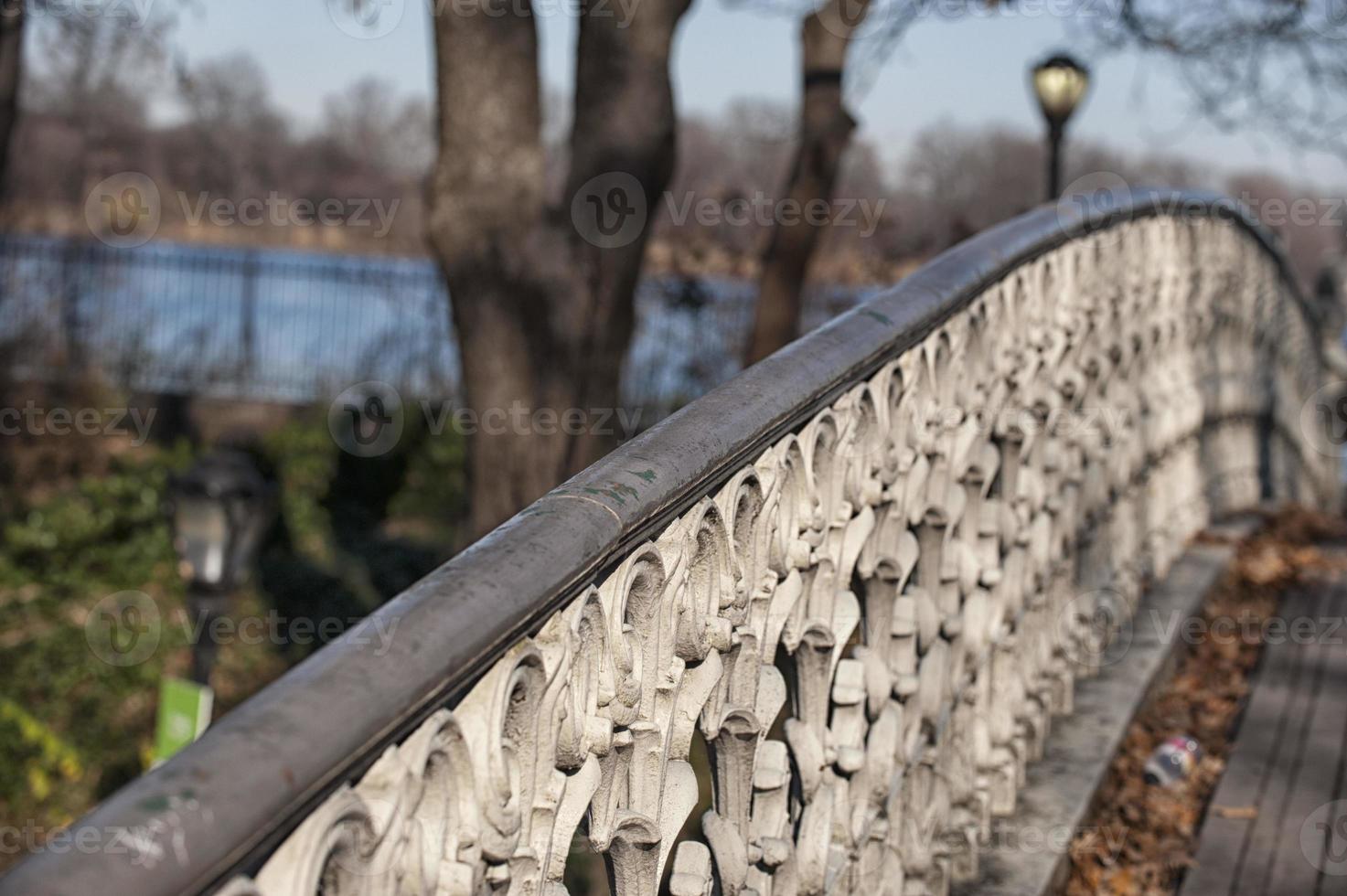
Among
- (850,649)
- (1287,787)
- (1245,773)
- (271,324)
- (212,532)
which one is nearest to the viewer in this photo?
(850,649)

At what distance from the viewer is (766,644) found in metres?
2.42

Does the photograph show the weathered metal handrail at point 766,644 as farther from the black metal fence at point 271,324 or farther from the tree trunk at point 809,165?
the black metal fence at point 271,324

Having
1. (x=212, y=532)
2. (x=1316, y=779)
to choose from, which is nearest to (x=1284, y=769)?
(x=1316, y=779)

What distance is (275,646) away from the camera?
11.6 metres

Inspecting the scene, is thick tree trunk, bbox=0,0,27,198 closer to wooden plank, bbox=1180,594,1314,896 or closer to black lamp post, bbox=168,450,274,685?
black lamp post, bbox=168,450,274,685

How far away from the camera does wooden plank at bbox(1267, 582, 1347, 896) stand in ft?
12.0

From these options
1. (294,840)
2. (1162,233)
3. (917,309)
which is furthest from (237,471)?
(294,840)

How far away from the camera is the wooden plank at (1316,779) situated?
3.66 m

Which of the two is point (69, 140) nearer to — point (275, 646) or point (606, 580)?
point (275, 646)

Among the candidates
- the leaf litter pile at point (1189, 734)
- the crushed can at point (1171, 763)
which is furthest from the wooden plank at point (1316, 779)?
the crushed can at point (1171, 763)

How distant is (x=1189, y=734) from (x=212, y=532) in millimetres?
4349

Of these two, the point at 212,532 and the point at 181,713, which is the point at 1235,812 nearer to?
the point at 181,713

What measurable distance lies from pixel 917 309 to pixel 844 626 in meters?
0.68

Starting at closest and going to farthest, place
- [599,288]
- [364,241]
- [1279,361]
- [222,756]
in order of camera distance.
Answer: [222,756], [599,288], [1279,361], [364,241]
